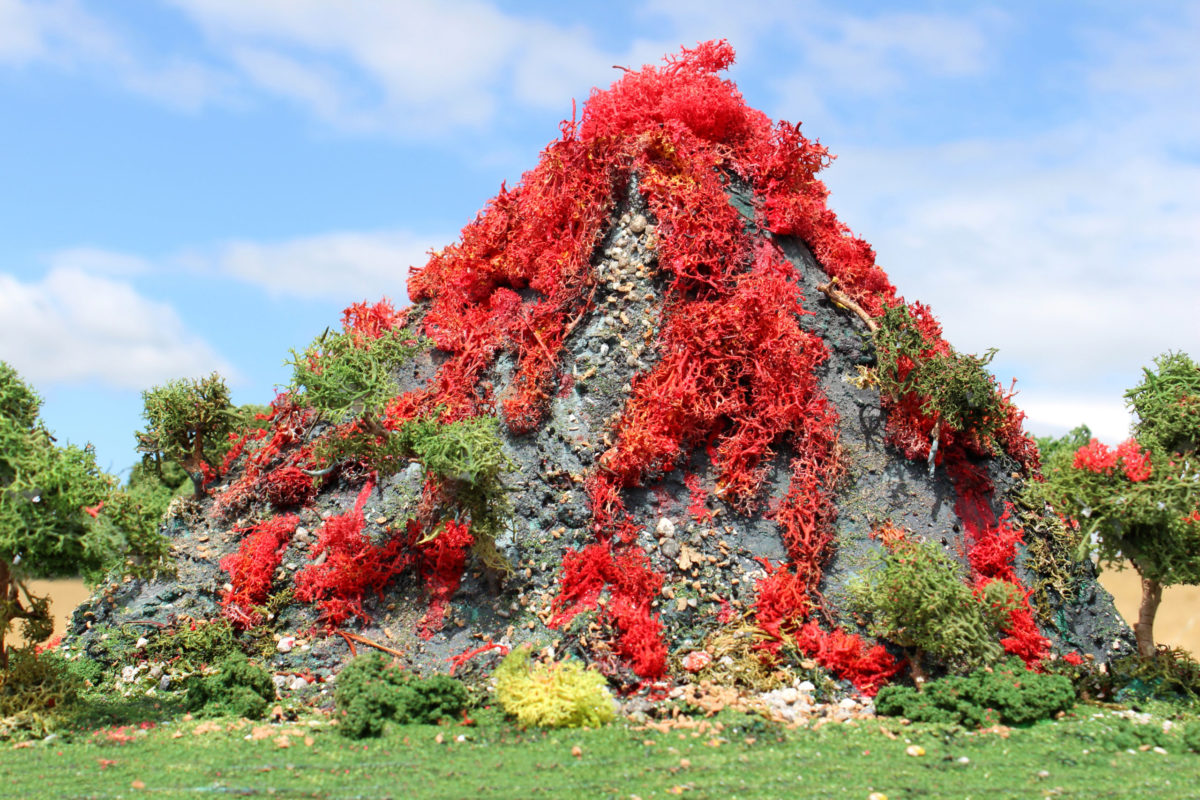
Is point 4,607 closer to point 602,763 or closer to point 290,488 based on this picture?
point 290,488

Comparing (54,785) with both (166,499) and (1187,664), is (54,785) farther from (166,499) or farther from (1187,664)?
(1187,664)

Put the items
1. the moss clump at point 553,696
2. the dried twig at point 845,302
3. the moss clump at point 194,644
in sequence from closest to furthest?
1. the moss clump at point 553,696
2. the moss clump at point 194,644
3. the dried twig at point 845,302

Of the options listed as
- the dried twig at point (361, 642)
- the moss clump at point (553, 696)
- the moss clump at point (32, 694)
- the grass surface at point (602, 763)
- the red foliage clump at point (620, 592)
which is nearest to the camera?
the grass surface at point (602, 763)

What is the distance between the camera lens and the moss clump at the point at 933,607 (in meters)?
11.7

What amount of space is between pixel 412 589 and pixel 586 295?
5059 millimetres

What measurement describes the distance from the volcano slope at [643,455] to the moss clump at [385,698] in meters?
0.94

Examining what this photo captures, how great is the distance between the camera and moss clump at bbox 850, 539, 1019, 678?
1174 centimetres

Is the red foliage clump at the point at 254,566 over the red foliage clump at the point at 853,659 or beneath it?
over

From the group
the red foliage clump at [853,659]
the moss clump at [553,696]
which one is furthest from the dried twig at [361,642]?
the red foliage clump at [853,659]

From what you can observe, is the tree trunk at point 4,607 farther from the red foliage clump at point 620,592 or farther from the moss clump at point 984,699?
the moss clump at point 984,699

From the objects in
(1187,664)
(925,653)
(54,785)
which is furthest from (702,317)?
Result: (54,785)

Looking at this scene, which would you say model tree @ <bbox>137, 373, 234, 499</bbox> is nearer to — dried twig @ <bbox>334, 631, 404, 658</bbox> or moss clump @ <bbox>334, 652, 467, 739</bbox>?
dried twig @ <bbox>334, 631, 404, 658</bbox>

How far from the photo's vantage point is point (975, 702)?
11484 mm

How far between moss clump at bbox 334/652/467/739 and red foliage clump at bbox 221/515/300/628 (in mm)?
3042
